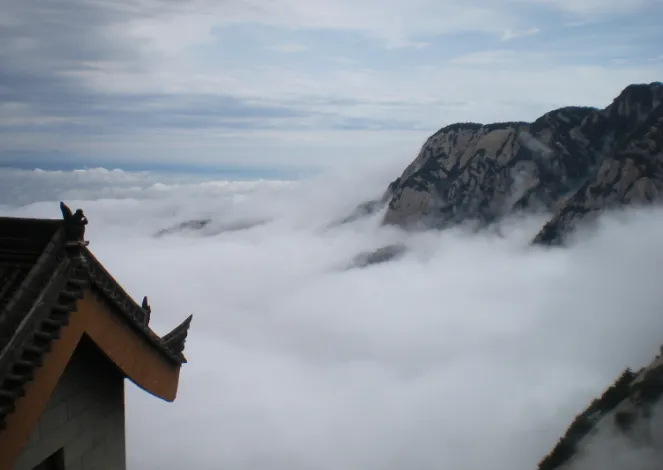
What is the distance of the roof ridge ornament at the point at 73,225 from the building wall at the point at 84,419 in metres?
1.71

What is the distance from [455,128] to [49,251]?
160784 mm

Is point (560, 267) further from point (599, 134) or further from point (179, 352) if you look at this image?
point (179, 352)

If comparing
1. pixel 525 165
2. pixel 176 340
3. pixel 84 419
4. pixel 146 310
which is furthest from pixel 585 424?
pixel 525 165

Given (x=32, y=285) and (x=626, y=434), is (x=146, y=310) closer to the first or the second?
(x=32, y=285)

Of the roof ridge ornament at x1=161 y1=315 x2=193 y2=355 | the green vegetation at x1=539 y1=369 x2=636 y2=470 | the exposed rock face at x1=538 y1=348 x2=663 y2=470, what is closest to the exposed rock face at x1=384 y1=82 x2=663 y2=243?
the green vegetation at x1=539 y1=369 x2=636 y2=470

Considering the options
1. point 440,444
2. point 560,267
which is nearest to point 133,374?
point 440,444

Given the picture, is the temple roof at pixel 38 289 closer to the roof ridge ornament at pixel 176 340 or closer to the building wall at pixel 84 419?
the building wall at pixel 84 419

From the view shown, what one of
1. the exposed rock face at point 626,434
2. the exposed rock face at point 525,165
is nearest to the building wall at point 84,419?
the exposed rock face at point 626,434

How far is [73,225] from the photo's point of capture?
7848 millimetres

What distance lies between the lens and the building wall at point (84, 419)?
329 inches

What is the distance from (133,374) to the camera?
9.52 meters

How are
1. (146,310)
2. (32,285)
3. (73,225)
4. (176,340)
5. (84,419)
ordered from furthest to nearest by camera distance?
(176,340), (146,310), (84,419), (73,225), (32,285)

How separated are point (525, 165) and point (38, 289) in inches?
5666

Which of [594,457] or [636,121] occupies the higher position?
[636,121]
